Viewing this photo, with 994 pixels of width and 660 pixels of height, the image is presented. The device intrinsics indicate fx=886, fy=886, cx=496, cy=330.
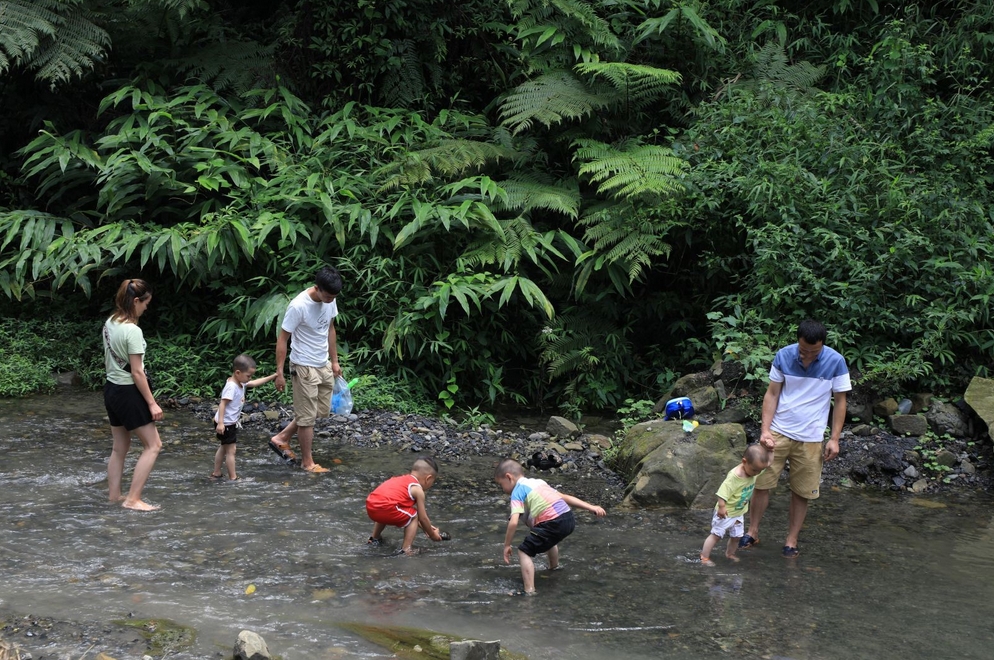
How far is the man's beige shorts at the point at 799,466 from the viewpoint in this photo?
625cm

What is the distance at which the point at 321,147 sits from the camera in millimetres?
11484

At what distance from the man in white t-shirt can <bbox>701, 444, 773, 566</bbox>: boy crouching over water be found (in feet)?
11.3

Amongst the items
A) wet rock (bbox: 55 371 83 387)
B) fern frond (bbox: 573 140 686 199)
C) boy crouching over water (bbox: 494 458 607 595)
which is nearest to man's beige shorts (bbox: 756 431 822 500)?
boy crouching over water (bbox: 494 458 607 595)

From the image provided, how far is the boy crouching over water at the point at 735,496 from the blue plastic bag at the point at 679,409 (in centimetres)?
257

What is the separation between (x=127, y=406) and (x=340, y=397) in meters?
2.35

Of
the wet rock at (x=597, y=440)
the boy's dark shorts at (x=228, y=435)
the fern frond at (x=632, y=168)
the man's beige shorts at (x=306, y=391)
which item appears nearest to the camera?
the boy's dark shorts at (x=228, y=435)

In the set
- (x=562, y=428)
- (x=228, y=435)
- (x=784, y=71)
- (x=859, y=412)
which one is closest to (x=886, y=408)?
(x=859, y=412)

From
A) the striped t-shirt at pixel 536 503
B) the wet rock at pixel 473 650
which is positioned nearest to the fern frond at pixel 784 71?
the striped t-shirt at pixel 536 503

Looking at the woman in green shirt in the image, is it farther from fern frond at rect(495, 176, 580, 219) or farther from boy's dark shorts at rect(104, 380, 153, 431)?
fern frond at rect(495, 176, 580, 219)

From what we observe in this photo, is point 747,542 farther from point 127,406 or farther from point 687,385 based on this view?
point 127,406

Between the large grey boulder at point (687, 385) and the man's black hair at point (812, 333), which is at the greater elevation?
the man's black hair at point (812, 333)

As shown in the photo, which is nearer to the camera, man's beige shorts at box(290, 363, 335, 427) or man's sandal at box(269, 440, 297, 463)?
man's beige shorts at box(290, 363, 335, 427)

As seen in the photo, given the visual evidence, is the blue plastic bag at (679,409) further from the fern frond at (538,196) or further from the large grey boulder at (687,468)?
the fern frond at (538,196)

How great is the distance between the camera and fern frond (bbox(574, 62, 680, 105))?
Answer: 10680 millimetres
